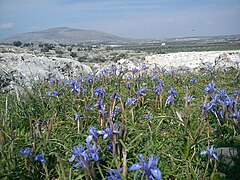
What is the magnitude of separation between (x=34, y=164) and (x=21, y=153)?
6.6 inches

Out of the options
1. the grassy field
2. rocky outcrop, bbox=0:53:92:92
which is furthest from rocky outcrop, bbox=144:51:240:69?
the grassy field

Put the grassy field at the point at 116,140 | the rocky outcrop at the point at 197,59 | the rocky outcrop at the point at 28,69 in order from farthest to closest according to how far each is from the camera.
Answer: the rocky outcrop at the point at 197,59 → the rocky outcrop at the point at 28,69 → the grassy field at the point at 116,140

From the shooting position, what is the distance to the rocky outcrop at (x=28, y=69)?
22.3 feet

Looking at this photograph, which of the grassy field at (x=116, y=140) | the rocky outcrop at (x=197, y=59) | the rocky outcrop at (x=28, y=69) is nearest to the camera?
the grassy field at (x=116, y=140)

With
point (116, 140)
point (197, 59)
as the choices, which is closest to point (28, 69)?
point (116, 140)

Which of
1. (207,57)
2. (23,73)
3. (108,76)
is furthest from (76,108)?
(207,57)

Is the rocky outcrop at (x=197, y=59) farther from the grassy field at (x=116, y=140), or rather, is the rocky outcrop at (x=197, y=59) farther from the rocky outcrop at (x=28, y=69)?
the grassy field at (x=116, y=140)

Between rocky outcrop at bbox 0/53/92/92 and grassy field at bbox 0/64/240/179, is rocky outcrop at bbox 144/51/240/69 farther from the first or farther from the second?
grassy field at bbox 0/64/240/179

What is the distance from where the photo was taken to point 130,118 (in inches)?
154

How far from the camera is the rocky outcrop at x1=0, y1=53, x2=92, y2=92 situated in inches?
268

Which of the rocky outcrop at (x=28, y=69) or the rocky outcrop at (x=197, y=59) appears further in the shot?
the rocky outcrop at (x=197, y=59)

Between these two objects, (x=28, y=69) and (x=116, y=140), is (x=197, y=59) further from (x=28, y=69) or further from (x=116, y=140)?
(x=116, y=140)

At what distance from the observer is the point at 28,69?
751 cm

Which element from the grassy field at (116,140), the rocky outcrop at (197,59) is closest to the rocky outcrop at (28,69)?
the grassy field at (116,140)
